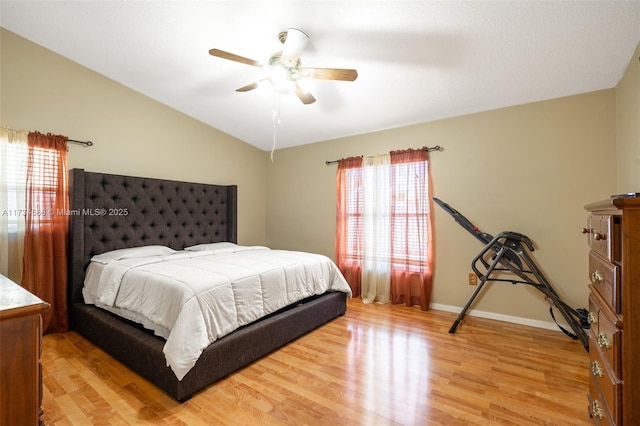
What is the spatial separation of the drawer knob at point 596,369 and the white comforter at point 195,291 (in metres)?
1.81

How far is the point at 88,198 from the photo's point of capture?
2.55 m

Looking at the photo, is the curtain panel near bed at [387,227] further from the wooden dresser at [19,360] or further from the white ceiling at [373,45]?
the wooden dresser at [19,360]

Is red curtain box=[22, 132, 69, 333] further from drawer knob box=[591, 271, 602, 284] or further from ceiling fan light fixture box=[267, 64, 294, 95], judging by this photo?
drawer knob box=[591, 271, 602, 284]

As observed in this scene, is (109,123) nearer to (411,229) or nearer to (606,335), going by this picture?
(411,229)

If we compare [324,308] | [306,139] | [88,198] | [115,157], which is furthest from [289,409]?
[306,139]

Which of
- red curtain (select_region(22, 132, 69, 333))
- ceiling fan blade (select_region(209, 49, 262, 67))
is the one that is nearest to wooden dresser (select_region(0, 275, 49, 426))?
ceiling fan blade (select_region(209, 49, 262, 67))

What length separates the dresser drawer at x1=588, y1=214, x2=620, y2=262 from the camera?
0.98 meters

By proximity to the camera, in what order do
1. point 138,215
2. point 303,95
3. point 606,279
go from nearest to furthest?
point 606,279, point 303,95, point 138,215

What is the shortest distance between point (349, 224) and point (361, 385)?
6.92 ft

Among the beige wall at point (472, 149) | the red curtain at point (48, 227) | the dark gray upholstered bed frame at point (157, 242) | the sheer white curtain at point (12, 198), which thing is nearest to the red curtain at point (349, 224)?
the beige wall at point (472, 149)

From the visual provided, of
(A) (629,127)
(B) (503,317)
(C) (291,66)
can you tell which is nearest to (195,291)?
(C) (291,66)

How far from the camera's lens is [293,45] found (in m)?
1.81

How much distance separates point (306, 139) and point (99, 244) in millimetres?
2625

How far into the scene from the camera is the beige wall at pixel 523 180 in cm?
236
